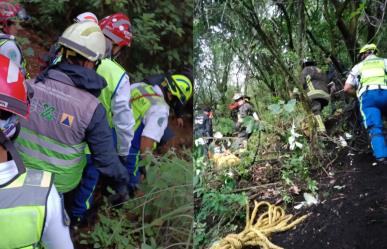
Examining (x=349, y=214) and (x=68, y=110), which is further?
(x=349, y=214)

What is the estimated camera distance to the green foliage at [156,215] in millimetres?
Result: 1473

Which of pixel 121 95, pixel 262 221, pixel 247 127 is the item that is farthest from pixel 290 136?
pixel 121 95

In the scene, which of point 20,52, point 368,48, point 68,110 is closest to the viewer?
point 68,110

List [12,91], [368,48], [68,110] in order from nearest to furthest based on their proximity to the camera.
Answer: [12,91] → [68,110] → [368,48]

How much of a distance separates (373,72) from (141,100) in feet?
2.37

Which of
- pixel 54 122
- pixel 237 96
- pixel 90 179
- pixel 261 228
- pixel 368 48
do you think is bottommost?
pixel 261 228

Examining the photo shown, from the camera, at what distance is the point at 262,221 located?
5.00ft

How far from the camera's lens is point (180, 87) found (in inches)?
60.6

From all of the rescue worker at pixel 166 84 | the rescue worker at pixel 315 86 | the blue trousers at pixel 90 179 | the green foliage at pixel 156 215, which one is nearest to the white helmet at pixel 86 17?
the rescue worker at pixel 166 84

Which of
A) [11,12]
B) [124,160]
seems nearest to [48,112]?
[124,160]

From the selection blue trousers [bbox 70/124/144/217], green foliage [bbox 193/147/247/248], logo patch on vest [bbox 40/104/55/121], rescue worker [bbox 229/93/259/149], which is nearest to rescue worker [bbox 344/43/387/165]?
rescue worker [bbox 229/93/259/149]

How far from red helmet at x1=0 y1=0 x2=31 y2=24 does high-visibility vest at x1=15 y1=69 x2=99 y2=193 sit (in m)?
0.27

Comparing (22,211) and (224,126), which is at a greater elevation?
(224,126)

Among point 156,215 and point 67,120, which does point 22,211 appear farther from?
point 156,215
